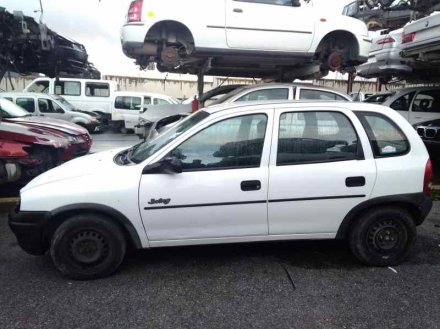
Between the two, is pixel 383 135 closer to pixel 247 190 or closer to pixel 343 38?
pixel 247 190

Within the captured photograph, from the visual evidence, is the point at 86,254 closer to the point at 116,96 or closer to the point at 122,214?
the point at 122,214

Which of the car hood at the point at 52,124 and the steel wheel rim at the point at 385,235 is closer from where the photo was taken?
the steel wheel rim at the point at 385,235

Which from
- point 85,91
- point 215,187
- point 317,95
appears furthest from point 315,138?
point 85,91

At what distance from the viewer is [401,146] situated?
12.0 feet

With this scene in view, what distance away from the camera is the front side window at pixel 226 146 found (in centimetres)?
344

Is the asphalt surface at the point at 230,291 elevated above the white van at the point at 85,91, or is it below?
below

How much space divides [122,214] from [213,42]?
389cm

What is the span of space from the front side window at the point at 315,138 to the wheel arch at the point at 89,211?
1.39 m

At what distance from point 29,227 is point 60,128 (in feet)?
15.3

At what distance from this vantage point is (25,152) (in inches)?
236

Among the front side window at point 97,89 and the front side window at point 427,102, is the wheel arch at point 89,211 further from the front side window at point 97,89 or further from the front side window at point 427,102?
the front side window at point 97,89

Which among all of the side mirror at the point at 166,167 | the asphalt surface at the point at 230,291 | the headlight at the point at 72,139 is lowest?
the asphalt surface at the point at 230,291

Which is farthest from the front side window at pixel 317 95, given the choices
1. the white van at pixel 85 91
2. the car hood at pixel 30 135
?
the white van at pixel 85 91

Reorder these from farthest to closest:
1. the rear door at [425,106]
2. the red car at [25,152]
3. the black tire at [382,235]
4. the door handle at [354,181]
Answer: the rear door at [425,106] → the red car at [25,152] → the black tire at [382,235] → the door handle at [354,181]
